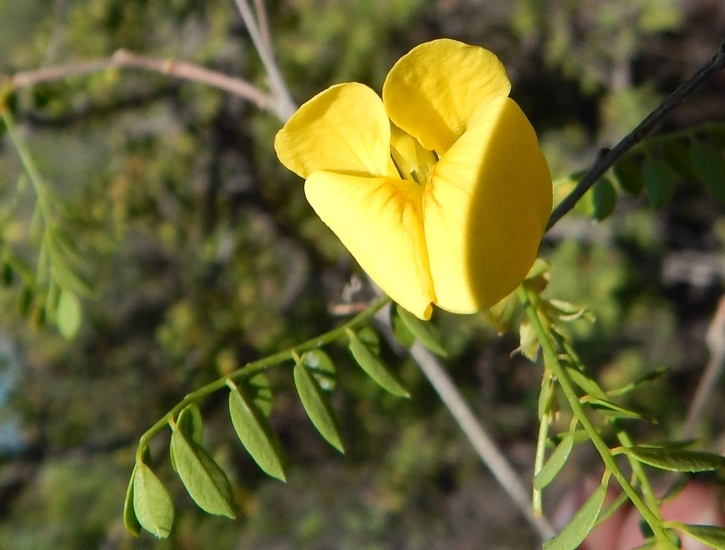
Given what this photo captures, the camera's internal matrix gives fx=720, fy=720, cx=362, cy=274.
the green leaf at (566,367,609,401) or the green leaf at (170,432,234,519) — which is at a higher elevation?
the green leaf at (170,432,234,519)

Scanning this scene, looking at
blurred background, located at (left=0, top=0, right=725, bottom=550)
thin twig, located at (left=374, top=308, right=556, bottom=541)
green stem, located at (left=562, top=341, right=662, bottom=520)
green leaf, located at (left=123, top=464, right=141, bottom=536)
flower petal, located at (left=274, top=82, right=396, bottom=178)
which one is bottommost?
blurred background, located at (left=0, top=0, right=725, bottom=550)

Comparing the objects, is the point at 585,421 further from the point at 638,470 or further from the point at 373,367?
the point at 373,367

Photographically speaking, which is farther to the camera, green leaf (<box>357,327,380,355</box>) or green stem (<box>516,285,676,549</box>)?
green leaf (<box>357,327,380,355</box>)

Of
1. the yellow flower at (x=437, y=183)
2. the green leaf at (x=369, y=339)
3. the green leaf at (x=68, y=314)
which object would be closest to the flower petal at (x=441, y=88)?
the yellow flower at (x=437, y=183)

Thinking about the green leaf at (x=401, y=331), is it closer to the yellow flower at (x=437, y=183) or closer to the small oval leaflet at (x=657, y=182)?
the yellow flower at (x=437, y=183)

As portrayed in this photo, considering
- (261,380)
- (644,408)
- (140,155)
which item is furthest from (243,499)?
(261,380)

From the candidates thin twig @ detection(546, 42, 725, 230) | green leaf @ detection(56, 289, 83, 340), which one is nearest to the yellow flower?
thin twig @ detection(546, 42, 725, 230)

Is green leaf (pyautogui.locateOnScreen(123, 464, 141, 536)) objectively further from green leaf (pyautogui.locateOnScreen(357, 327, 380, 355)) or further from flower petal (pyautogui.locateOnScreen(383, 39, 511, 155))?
flower petal (pyautogui.locateOnScreen(383, 39, 511, 155))
